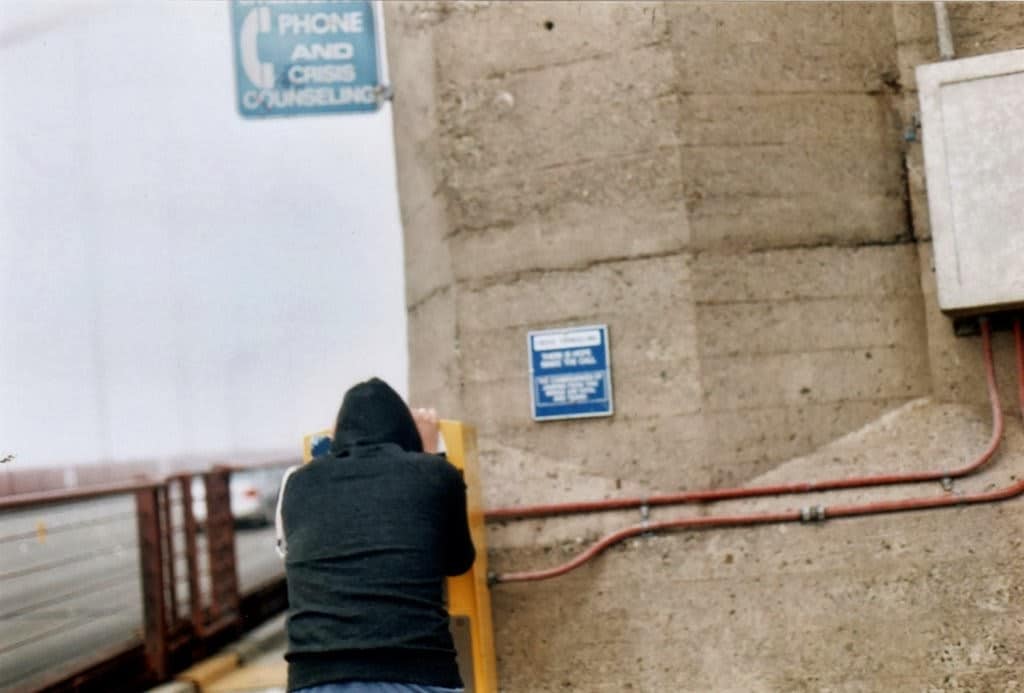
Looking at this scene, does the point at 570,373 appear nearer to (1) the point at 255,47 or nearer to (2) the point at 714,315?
(2) the point at 714,315

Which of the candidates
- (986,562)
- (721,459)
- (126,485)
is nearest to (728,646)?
(721,459)

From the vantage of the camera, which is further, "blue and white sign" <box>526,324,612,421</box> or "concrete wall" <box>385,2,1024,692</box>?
"blue and white sign" <box>526,324,612,421</box>

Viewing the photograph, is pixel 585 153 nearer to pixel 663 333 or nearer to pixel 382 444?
pixel 663 333

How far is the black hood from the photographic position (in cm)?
288

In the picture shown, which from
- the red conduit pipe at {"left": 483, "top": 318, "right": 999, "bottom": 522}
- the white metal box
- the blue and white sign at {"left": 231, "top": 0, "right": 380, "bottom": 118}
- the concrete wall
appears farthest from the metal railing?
the white metal box

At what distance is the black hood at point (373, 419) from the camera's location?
9.45 feet

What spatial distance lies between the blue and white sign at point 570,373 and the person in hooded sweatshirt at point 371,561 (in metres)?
1.21

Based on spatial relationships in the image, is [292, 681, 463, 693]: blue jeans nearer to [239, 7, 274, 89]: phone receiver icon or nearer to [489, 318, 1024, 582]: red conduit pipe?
[489, 318, 1024, 582]: red conduit pipe

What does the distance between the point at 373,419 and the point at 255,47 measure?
215 centimetres

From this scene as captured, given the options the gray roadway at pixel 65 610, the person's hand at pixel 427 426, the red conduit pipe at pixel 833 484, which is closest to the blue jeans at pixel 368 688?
the person's hand at pixel 427 426

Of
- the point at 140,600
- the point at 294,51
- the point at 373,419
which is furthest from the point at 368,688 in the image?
the point at 140,600

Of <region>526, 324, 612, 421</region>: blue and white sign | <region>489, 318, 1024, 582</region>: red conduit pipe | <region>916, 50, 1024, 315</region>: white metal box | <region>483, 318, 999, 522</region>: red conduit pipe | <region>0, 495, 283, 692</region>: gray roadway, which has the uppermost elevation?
<region>916, 50, 1024, 315</region>: white metal box

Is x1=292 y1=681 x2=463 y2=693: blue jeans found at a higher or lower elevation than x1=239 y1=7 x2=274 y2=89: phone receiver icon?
lower

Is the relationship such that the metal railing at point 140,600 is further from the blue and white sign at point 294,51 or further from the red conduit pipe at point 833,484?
the red conduit pipe at point 833,484
